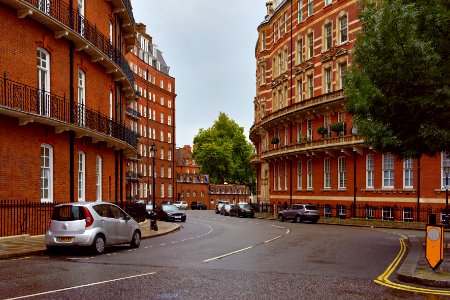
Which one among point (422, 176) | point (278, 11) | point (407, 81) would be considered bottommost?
point (422, 176)

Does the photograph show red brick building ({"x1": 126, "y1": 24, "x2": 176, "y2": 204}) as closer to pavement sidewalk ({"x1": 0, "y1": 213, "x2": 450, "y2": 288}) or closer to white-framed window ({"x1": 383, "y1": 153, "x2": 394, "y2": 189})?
white-framed window ({"x1": 383, "y1": 153, "x2": 394, "y2": 189})

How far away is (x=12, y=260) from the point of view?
1347 centimetres

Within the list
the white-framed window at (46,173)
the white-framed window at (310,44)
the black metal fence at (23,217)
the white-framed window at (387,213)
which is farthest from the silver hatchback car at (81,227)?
the white-framed window at (310,44)

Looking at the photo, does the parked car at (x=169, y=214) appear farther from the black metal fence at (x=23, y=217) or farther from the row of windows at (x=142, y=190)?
the row of windows at (x=142, y=190)

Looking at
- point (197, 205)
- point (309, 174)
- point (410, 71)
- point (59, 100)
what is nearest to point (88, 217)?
point (59, 100)

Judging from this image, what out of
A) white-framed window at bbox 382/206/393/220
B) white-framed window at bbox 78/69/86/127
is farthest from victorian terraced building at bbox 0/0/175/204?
white-framed window at bbox 382/206/393/220

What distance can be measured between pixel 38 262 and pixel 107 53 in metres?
15.5

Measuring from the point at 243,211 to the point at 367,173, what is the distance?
13965 mm

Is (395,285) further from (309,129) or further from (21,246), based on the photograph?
(309,129)

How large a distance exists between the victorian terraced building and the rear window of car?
12.6ft

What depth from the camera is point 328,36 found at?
42.6 meters

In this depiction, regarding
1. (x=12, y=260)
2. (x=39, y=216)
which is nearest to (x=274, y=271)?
(x=12, y=260)

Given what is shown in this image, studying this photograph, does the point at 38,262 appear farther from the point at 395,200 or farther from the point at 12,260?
the point at 395,200

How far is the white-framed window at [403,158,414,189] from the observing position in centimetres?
3428
